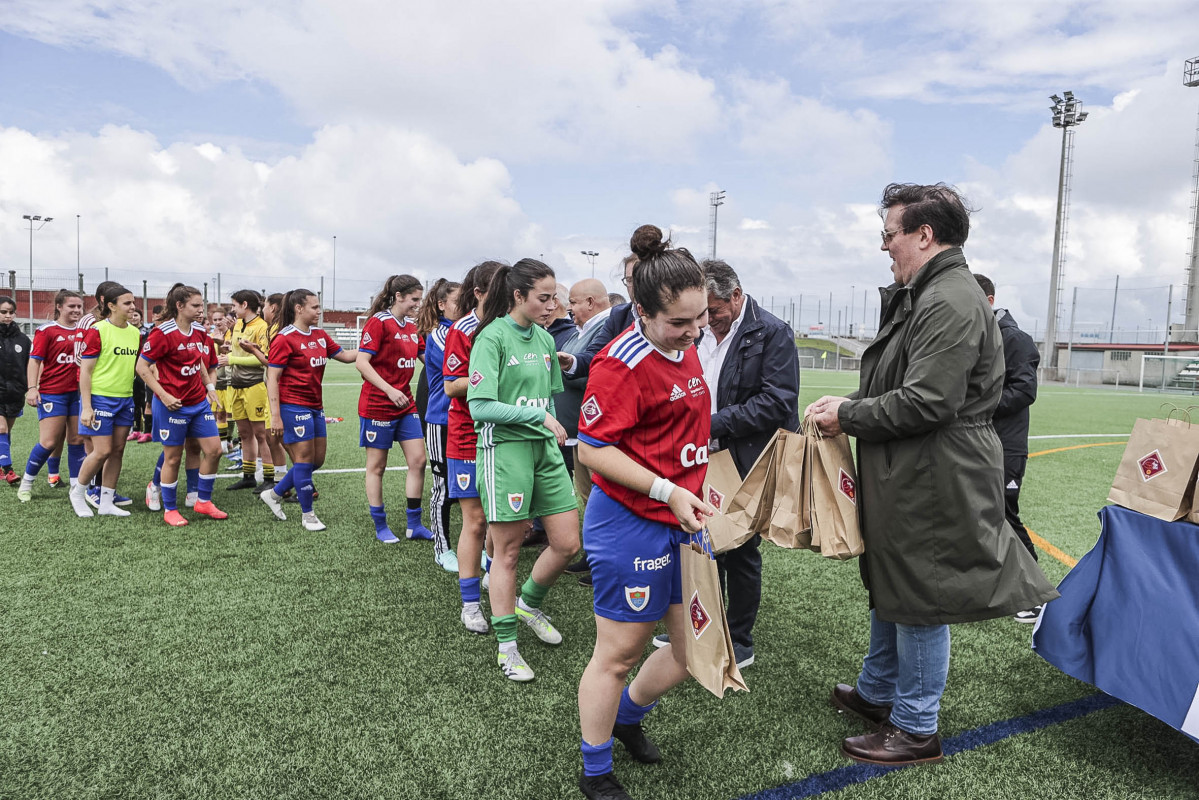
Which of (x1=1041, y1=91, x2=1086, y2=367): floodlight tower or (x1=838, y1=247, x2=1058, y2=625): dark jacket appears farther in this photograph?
(x1=1041, y1=91, x2=1086, y2=367): floodlight tower

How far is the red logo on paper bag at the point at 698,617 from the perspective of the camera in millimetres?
2072

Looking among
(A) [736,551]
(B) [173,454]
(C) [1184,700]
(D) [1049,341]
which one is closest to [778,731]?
(A) [736,551]

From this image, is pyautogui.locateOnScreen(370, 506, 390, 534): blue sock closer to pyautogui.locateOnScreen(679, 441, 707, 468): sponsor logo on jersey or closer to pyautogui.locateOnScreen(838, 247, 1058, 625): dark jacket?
pyautogui.locateOnScreen(679, 441, 707, 468): sponsor logo on jersey

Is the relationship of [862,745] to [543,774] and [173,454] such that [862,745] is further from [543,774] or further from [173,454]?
[173,454]

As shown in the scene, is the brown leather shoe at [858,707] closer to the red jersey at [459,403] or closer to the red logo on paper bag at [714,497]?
the red logo on paper bag at [714,497]

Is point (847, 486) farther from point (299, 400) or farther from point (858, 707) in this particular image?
point (299, 400)

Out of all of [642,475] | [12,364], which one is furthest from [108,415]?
[642,475]

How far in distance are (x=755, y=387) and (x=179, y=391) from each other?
487 cm

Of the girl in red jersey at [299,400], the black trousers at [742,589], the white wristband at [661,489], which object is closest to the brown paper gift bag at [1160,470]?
the black trousers at [742,589]

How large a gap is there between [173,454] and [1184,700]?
664 centimetres

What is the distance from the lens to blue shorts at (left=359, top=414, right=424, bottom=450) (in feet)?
18.3

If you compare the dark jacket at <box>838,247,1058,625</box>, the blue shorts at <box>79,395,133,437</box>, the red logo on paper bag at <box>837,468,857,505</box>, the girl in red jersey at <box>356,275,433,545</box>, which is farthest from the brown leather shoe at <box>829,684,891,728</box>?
the blue shorts at <box>79,395,133,437</box>

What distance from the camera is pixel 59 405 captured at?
22.4ft

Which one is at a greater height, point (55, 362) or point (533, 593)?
point (55, 362)
